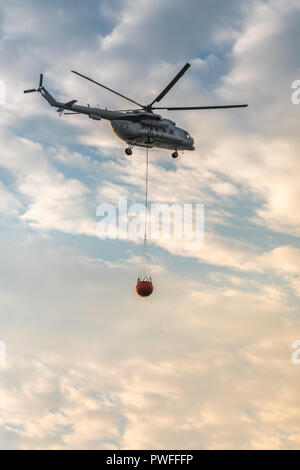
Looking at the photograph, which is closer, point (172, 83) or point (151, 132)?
point (172, 83)

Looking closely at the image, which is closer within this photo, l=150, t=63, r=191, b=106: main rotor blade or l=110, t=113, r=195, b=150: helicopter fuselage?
l=150, t=63, r=191, b=106: main rotor blade

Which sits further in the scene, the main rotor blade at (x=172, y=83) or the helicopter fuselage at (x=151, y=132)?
the helicopter fuselage at (x=151, y=132)

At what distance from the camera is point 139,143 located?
224 feet

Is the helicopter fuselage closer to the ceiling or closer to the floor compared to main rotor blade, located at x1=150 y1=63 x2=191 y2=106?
closer to the floor

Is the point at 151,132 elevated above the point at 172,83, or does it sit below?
below

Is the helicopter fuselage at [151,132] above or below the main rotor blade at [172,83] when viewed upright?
below
